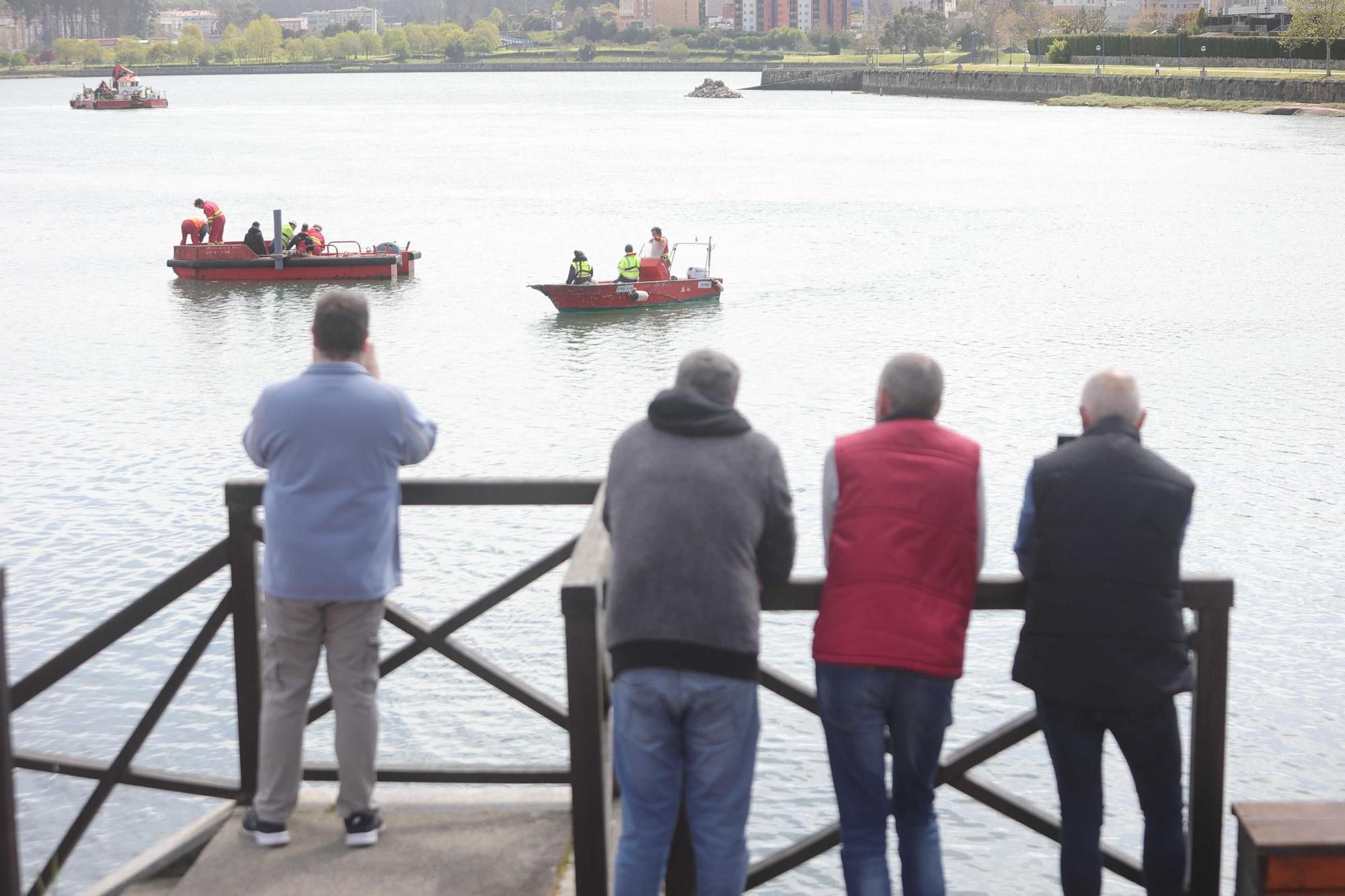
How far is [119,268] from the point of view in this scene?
147 ft

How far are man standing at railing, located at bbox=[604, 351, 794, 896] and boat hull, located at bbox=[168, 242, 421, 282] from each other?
3516 centimetres

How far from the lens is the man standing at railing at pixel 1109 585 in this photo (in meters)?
4.77

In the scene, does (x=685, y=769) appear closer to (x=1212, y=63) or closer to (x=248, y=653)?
(x=248, y=653)

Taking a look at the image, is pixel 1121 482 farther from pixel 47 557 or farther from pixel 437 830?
pixel 47 557

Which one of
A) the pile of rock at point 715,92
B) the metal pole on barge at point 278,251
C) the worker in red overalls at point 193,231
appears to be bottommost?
the metal pole on barge at point 278,251

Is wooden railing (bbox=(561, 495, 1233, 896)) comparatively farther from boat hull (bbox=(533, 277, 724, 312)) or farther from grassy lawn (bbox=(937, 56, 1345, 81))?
grassy lawn (bbox=(937, 56, 1345, 81))

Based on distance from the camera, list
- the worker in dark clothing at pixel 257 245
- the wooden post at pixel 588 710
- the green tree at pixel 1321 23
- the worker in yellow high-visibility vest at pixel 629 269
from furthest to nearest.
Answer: the green tree at pixel 1321 23 < the worker in dark clothing at pixel 257 245 < the worker in yellow high-visibility vest at pixel 629 269 < the wooden post at pixel 588 710

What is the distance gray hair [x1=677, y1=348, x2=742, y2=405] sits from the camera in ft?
15.4

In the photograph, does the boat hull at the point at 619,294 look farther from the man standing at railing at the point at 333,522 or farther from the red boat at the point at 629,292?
the man standing at railing at the point at 333,522

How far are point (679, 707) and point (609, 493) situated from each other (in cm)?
69

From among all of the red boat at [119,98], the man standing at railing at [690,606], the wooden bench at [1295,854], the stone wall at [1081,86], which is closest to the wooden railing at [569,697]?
the man standing at railing at [690,606]

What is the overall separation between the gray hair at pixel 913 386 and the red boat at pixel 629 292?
94.2 ft

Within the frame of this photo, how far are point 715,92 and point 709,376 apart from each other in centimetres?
18776

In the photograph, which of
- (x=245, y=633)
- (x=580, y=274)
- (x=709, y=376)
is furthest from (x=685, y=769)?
(x=580, y=274)
